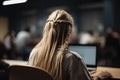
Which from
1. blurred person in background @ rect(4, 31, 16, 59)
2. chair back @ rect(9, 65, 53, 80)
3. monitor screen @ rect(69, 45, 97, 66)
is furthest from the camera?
blurred person in background @ rect(4, 31, 16, 59)

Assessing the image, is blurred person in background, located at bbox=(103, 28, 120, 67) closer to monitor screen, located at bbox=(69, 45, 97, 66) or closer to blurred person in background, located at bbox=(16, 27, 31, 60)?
blurred person in background, located at bbox=(16, 27, 31, 60)

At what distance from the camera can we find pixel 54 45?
77.1 inches

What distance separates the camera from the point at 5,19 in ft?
43.0

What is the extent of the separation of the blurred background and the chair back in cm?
493

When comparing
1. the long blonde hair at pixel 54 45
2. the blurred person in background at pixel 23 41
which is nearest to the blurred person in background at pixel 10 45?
the blurred person in background at pixel 23 41

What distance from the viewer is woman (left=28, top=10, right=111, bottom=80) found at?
1927 millimetres

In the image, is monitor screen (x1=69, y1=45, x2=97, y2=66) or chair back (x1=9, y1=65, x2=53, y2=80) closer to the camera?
chair back (x1=9, y1=65, x2=53, y2=80)

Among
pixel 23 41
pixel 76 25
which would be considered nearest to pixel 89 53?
pixel 23 41

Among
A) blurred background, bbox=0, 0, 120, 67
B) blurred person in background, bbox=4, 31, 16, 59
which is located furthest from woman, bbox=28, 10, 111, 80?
blurred person in background, bbox=4, 31, 16, 59

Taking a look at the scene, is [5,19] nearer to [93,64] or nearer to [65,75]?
[93,64]

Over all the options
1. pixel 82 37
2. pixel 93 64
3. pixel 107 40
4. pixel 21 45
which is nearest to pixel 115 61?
pixel 107 40

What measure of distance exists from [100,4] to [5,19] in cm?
465

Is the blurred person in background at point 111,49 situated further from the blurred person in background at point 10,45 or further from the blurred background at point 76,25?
the blurred person in background at point 10,45

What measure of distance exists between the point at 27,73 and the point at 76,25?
10.1 meters
